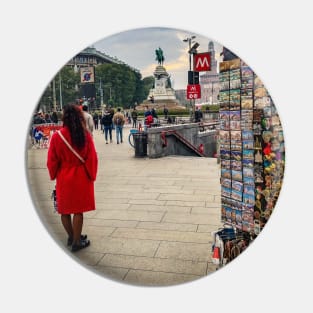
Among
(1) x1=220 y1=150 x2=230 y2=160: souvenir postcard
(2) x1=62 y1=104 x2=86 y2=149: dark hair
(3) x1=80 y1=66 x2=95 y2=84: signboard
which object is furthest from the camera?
(1) x1=220 y1=150 x2=230 y2=160: souvenir postcard

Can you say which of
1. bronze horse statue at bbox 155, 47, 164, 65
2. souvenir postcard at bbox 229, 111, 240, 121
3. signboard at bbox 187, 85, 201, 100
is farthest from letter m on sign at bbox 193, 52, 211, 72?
souvenir postcard at bbox 229, 111, 240, 121

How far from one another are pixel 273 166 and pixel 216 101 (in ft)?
1.81

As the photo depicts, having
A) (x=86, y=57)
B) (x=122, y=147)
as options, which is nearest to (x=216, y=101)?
(x=122, y=147)

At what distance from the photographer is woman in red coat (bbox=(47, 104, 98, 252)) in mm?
2291

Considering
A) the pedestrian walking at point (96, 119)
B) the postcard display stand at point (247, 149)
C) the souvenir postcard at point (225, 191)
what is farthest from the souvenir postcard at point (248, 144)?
the pedestrian walking at point (96, 119)

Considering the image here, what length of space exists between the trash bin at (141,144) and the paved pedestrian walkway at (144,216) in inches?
1.7

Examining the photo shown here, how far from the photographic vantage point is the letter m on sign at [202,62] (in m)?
2.40

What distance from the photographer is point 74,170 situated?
2334 mm

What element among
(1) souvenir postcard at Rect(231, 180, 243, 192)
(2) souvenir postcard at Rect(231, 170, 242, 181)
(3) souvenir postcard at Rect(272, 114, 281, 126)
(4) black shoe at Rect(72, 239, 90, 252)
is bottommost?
(4) black shoe at Rect(72, 239, 90, 252)

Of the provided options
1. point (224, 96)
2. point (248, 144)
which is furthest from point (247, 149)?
point (224, 96)

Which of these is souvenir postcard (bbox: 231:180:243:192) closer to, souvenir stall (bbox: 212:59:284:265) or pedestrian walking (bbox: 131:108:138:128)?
souvenir stall (bbox: 212:59:284:265)

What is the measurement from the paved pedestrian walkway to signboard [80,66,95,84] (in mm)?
350

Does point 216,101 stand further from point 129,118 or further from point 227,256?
point 227,256

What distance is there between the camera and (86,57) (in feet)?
8.11
